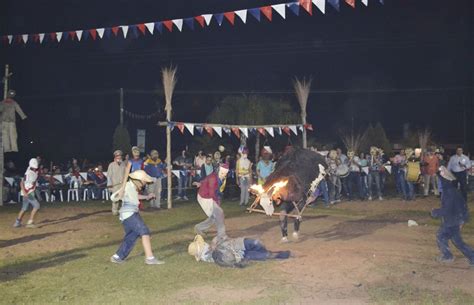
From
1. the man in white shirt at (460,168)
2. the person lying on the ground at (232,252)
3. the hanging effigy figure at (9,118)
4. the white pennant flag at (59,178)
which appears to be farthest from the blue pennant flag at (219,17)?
the white pennant flag at (59,178)

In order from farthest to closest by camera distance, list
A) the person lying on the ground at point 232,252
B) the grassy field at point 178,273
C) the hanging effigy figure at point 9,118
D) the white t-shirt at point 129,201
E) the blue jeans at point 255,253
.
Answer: the hanging effigy figure at point 9,118
the blue jeans at point 255,253
the white t-shirt at point 129,201
the person lying on the ground at point 232,252
the grassy field at point 178,273

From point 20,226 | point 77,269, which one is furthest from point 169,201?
point 77,269

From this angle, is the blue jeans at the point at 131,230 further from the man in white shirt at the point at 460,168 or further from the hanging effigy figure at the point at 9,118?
the man in white shirt at the point at 460,168

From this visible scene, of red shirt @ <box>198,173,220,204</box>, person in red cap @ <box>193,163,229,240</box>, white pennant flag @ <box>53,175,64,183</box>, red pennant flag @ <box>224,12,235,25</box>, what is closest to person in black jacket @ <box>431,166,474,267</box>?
person in red cap @ <box>193,163,229,240</box>

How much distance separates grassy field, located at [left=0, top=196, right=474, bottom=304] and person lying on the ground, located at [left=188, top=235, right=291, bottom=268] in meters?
0.17

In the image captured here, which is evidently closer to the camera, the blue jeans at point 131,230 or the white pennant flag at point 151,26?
the blue jeans at point 131,230

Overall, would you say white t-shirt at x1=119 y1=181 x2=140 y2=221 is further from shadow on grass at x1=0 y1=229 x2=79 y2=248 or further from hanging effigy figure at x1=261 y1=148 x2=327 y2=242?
shadow on grass at x1=0 y1=229 x2=79 y2=248

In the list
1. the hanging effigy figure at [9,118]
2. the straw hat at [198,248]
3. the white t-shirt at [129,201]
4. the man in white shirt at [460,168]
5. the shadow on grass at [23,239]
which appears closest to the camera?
the white t-shirt at [129,201]

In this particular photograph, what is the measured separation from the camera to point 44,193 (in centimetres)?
2297

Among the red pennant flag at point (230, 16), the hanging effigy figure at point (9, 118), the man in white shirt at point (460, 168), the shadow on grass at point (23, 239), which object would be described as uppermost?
the red pennant flag at point (230, 16)

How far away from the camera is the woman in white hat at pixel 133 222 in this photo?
9.30 meters

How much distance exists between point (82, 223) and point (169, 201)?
12.9 ft

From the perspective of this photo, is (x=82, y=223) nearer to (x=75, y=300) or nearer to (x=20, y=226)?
(x=20, y=226)

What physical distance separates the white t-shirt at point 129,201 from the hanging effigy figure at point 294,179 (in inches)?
120
